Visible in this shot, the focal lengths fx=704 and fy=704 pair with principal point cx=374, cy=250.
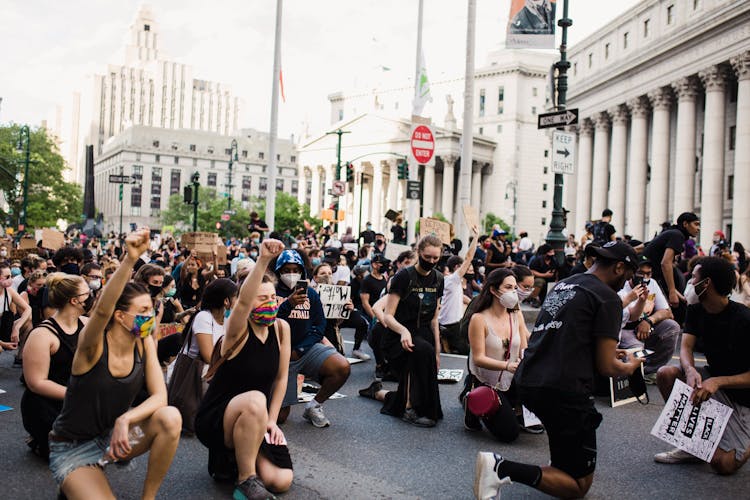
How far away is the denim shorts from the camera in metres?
4.25

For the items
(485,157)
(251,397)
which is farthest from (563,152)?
(485,157)

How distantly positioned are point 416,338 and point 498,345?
1069mm

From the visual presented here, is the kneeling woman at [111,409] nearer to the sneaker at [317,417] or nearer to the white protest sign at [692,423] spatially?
the sneaker at [317,417]

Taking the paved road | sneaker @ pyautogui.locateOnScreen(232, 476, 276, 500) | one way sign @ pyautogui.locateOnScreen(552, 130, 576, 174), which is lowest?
the paved road

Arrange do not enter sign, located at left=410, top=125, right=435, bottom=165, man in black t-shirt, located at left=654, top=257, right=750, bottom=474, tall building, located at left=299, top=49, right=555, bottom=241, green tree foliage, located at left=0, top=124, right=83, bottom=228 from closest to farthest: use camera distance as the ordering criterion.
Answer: man in black t-shirt, located at left=654, top=257, right=750, bottom=474 < do not enter sign, located at left=410, top=125, right=435, bottom=165 < green tree foliage, located at left=0, top=124, right=83, bottom=228 < tall building, located at left=299, top=49, right=555, bottom=241

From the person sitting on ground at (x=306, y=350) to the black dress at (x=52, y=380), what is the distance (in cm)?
208

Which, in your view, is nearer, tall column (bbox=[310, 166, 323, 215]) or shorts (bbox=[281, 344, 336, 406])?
shorts (bbox=[281, 344, 336, 406])

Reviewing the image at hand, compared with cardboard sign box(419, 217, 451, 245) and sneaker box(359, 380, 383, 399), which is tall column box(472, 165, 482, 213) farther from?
sneaker box(359, 380, 383, 399)

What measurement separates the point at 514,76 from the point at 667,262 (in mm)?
98567

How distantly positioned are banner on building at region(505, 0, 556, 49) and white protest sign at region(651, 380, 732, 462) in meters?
11.8

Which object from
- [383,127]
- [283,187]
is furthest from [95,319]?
[283,187]

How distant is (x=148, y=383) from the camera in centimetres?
460

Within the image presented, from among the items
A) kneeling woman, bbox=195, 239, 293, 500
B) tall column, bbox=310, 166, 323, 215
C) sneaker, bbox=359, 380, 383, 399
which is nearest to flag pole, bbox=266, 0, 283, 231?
sneaker, bbox=359, 380, 383, 399

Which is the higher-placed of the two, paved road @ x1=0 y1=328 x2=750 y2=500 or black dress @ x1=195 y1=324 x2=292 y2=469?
black dress @ x1=195 y1=324 x2=292 y2=469
